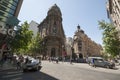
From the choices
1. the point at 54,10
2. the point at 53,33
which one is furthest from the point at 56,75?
the point at 54,10

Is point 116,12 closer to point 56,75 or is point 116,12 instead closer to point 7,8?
point 7,8

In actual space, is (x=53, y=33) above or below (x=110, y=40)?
above

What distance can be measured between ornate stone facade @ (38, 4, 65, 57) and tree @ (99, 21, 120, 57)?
107ft

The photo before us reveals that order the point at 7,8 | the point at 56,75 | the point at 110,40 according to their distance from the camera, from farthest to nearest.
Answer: the point at 7,8 < the point at 110,40 < the point at 56,75

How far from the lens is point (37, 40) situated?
60625mm

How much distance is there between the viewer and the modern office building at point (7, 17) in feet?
97.2

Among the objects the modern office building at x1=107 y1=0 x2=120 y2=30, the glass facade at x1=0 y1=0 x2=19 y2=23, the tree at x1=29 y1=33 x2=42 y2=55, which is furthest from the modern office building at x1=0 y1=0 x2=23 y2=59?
the modern office building at x1=107 y1=0 x2=120 y2=30

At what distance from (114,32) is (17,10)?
24.7m

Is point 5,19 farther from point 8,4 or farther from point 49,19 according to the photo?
point 49,19

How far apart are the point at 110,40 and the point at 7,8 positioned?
24816 millimetres

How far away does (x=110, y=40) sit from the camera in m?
27.7

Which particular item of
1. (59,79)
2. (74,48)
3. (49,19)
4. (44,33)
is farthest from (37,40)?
(59,79)

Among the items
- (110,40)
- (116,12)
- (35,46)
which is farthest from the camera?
(35,46)

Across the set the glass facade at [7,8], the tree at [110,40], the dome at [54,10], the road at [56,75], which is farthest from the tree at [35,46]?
the road at [56,75]
